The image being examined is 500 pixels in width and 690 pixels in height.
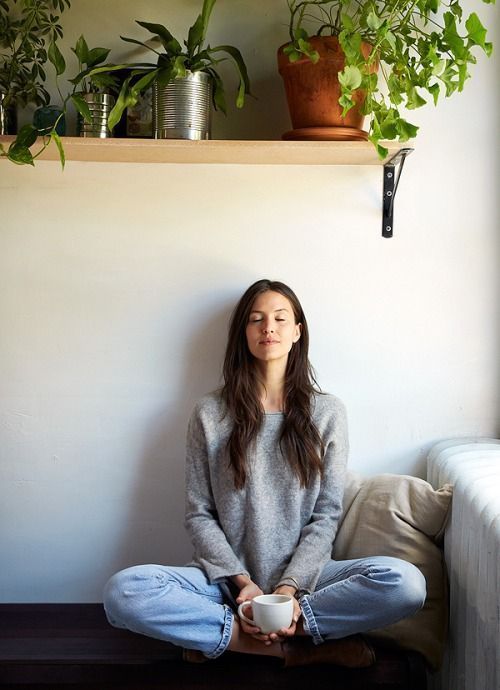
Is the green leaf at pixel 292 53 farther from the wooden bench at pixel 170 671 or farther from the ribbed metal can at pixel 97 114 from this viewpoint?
the wooden bench at pixel 170 671

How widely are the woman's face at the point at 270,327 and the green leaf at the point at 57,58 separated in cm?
71

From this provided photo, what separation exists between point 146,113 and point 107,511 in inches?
40.1

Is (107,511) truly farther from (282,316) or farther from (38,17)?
(38,17)

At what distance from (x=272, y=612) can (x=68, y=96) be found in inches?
51.0

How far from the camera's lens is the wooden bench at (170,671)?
6.36 ft

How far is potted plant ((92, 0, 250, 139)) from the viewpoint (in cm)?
213

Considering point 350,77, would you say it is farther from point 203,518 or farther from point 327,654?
point 327,654

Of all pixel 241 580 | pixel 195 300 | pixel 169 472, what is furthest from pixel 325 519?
pixel 195 300

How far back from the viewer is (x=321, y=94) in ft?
7.10

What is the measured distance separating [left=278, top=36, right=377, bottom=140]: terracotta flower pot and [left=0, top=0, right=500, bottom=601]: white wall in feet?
0.58

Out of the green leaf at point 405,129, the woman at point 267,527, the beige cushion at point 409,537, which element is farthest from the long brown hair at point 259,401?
the green leaf at point 405,129

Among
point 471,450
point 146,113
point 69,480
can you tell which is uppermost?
point 146,113

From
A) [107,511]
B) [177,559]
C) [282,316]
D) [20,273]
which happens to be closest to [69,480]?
[107,511]

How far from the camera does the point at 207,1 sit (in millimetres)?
2182
